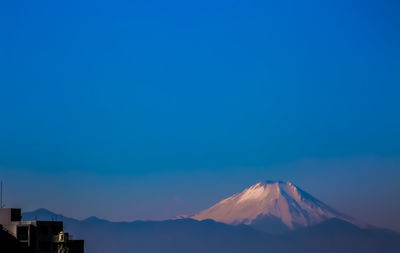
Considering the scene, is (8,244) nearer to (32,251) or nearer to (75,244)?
(32,251)

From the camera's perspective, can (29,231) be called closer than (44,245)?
Yes

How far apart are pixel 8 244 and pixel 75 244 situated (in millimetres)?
11870

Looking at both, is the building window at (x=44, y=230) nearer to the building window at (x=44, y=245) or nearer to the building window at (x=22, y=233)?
the building window at (x=44, y=245)

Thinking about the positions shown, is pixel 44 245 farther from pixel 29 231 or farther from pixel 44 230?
pixel 29 231

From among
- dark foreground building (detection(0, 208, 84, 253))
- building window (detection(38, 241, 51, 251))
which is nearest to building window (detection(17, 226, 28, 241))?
dark foreground building (detection(0, 208, 84, 253))

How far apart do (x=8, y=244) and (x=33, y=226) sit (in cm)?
390

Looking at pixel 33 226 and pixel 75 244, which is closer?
pixel 33 226

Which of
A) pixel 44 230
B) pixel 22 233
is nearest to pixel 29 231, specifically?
pixel 22 233

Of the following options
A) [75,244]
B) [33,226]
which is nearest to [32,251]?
[33,226]

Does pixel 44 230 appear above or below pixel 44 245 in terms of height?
above

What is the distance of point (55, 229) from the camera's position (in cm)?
8388

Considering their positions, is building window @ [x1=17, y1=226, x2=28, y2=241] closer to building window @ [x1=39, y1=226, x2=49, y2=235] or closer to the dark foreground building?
the dark foreground building

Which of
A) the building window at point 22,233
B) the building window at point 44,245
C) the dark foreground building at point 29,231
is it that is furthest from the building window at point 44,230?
the building window at point 22,233

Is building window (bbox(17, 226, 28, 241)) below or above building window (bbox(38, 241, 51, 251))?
above
